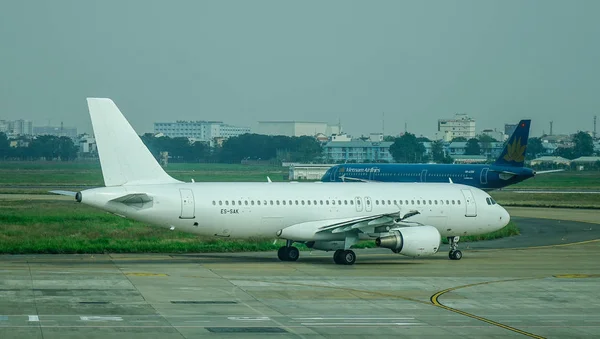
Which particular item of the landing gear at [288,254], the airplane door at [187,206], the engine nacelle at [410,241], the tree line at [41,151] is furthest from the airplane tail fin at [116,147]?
the tree line at [41,151]

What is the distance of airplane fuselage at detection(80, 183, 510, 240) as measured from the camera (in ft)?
118

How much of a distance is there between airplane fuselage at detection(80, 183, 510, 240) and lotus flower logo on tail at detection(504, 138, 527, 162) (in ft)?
112

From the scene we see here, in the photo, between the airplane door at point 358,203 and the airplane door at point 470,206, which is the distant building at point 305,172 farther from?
the airplane door at point 358,203

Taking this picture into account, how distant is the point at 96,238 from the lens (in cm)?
4628

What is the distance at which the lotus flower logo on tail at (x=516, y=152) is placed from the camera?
76.0 meters

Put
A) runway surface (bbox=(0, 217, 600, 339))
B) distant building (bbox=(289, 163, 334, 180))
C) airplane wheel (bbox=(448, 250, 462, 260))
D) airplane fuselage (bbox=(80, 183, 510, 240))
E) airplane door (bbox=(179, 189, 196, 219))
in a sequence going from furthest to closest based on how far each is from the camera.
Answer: distant building (bbox=(289, 163, 334, 180))
airplane wheel (bbox=(448, 250, 462, 260))
airplane door (bbox=(179, 189, 196, 219))
airplane fuselage (bbox=(80, 183, 510, 240))
runway surface (bbox=(0, 217, 600, 339))

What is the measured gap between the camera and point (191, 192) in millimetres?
36781

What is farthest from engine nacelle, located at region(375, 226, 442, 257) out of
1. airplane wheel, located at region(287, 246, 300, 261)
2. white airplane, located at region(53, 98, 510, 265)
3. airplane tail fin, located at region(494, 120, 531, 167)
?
airplane tail fin, located at region(494, 120, 531, 167)

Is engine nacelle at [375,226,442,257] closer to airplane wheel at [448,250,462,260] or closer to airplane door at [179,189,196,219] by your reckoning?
airplane wheel at [448,250,462,260]

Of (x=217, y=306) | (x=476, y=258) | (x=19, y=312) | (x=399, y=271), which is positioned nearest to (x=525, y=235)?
(x=476, y=258)

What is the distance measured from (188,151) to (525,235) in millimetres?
146009

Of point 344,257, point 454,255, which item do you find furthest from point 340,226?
point 454,255

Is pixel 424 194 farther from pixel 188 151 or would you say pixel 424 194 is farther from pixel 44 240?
pixel 188 151

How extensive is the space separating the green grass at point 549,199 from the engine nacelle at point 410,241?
45.0 meters
